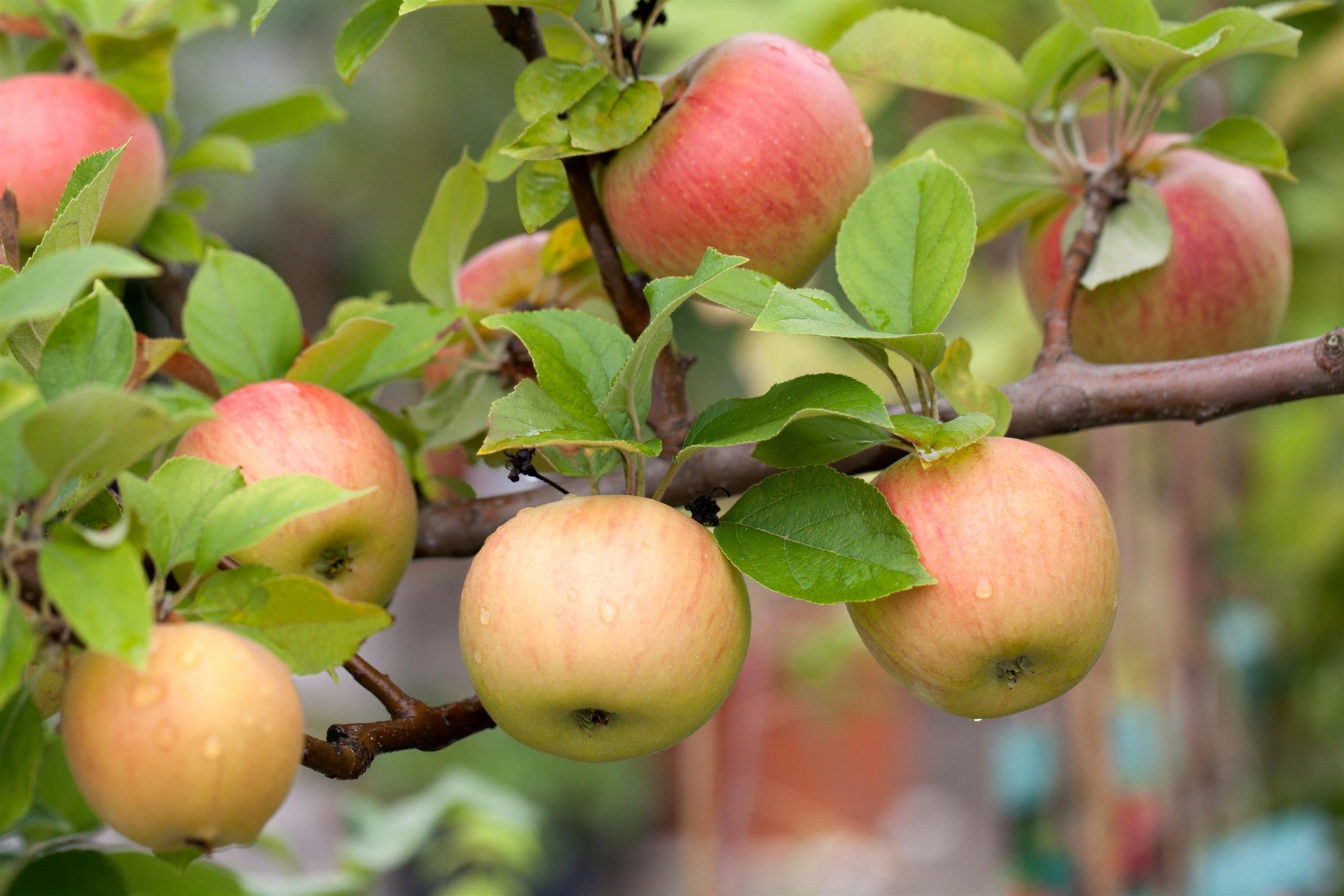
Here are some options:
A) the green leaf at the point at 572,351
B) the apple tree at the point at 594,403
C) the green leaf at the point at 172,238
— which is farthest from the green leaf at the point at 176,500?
the green leaf at the point at 172,238

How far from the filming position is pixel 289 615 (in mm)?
369

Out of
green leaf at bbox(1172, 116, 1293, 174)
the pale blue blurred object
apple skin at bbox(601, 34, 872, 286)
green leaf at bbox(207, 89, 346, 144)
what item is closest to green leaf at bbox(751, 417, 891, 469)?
apple skin at bbox(601, 34, 872, 286)

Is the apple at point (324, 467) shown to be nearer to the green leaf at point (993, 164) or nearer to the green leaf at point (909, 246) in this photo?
the green leaf at point (909, 246)

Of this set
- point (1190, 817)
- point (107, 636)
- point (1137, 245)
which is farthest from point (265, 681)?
point (1190, 817)

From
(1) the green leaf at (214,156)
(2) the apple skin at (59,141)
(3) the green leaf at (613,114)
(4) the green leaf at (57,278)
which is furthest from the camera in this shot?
(1) the green leaf at (214,156)

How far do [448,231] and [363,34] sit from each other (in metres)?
0.13

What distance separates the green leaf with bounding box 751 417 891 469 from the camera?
441 mm

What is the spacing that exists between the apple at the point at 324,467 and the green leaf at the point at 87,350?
113mm

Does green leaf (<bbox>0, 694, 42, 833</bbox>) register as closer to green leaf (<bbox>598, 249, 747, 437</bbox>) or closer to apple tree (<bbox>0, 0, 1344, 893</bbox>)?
apple tree (<bbox>0, 0, 1344, 893</bbox>)

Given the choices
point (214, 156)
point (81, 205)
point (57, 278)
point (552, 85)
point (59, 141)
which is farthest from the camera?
point (214, 156)

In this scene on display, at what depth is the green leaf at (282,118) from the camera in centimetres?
75

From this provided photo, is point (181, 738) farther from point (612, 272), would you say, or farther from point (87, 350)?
point (612, 272)

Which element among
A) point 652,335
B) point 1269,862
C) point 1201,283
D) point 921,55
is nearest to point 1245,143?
point 1201,283

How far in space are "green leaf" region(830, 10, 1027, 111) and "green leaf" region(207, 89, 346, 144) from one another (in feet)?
1.10
